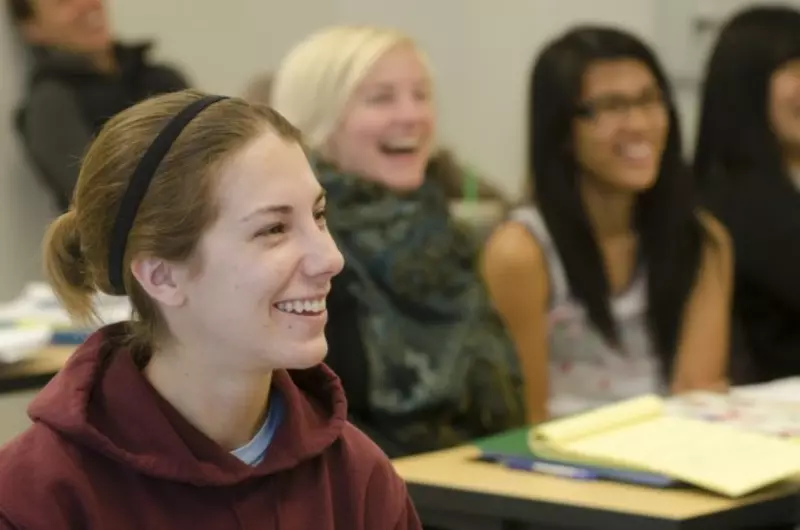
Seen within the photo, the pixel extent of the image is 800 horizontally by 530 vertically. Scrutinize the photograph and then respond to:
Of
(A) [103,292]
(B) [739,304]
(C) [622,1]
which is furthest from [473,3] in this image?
(A) [103,292]

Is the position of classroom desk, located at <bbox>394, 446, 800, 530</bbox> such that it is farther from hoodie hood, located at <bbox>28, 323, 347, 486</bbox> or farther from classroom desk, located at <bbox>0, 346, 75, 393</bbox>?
classroom desk, located at <bbox>0, 346, 75, 393</bbox>

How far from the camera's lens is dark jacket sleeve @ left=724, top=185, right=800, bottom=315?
8.11 ft

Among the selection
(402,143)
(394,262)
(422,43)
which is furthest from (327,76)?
(422,43)

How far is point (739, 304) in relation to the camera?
2.56 meters

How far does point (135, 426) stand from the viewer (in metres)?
1.22

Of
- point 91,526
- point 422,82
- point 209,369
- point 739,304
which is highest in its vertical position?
point 422,82

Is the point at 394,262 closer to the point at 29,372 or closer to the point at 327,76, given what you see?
the point at 327,76

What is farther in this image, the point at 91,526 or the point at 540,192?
the point at 540,192

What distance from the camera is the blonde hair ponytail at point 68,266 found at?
1.32m

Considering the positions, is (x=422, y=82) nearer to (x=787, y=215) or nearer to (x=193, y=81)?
(x=787, y=215)

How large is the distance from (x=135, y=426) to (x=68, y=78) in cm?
249

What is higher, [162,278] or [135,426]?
[162,278]

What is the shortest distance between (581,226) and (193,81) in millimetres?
2098

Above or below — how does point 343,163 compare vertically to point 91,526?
above
